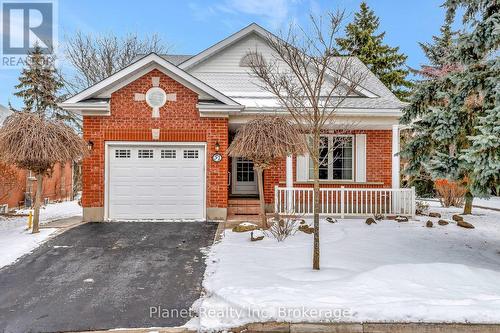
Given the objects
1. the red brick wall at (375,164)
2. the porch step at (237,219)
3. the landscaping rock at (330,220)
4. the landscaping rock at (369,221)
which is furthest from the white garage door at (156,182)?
the landscaping rock at (369,221)

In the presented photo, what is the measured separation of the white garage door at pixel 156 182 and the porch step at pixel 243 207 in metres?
1.20

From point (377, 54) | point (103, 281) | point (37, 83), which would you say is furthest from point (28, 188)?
point (377, 54)

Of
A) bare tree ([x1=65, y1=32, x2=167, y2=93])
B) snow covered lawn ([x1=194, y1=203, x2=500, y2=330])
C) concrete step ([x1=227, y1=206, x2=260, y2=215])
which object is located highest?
Answer: bare tree ([x1=65, y1=32, x2=167, y2=93])

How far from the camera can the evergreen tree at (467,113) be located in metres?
5.13

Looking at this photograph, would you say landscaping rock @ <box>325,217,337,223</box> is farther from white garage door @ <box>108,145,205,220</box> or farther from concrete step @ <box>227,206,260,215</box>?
white garage door @ <box>108,145,205,220</box>

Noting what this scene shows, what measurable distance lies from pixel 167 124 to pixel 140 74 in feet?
5.79

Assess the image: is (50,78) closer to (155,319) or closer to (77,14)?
(77,14)

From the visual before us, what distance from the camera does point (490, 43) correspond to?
6.04 metres

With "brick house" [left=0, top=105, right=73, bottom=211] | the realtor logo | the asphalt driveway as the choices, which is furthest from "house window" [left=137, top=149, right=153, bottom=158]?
the realtor logo

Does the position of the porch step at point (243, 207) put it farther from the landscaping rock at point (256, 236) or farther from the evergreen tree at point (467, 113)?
the evergreen tree at point (467, 113)

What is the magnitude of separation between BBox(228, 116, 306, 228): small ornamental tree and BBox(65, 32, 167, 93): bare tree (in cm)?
1908

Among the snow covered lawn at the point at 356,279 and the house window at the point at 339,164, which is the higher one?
the house window at the point at 339,164

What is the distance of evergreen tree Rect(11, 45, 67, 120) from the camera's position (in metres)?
24.2

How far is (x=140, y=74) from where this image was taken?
34.0 ft
